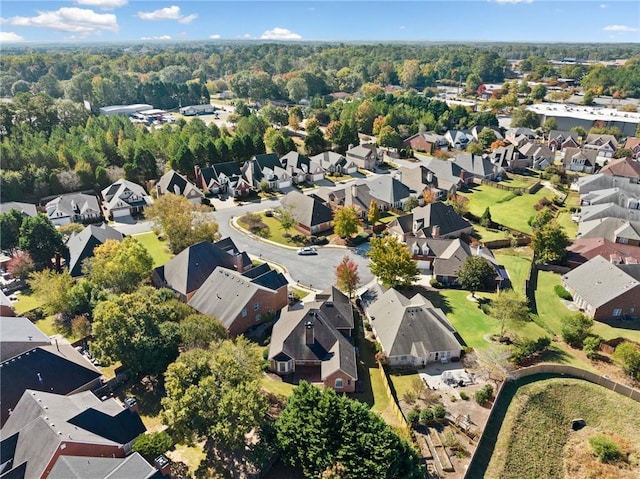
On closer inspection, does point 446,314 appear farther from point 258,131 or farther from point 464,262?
point 258,131

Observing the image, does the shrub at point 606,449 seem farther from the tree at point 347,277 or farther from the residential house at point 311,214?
the residential house at point 311,214

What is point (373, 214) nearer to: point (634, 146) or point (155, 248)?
point (155, 248)

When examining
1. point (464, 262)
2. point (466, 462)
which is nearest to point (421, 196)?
point (464, 262)

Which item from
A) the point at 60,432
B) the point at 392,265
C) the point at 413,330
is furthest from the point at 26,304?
the point at 413,330

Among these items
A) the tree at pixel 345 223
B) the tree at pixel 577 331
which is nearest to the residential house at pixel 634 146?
the tree at pixel 577 331

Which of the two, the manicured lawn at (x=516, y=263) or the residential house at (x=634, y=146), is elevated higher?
the residential house at (x=634, y=146)

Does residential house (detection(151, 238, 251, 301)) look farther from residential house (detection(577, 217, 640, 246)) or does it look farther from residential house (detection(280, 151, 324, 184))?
residential house (detection(577, 217, 640, 246))
